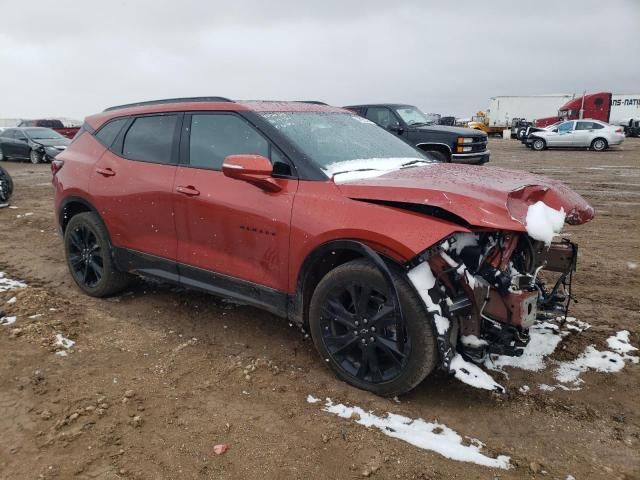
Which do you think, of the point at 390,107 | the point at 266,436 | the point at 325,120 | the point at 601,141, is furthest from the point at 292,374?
the point at 601,141

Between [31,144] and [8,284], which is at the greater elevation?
[31,144]

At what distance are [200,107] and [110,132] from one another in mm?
1187

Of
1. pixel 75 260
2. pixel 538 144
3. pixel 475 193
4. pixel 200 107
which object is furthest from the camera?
pixel 538 144

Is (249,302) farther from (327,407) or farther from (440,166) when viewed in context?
(440,166)

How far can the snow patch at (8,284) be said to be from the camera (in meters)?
4.95

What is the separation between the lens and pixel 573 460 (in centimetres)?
252

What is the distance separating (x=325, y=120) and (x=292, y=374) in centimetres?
195

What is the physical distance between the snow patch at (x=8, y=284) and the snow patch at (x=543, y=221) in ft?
15.4

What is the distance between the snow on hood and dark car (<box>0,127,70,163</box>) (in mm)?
18283

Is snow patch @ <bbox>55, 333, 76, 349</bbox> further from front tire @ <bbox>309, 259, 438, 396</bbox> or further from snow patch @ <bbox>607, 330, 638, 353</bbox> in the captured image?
snow patch @ <bbox>607, 330, 638, 353</bbox>

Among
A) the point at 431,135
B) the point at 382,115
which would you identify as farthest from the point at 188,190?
the point at 382,115

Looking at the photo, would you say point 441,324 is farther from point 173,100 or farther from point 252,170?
point 173,100

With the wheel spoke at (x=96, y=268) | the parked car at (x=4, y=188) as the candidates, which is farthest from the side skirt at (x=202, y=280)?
the parked car at (x=4, y=188)

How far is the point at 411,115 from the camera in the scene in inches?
498
